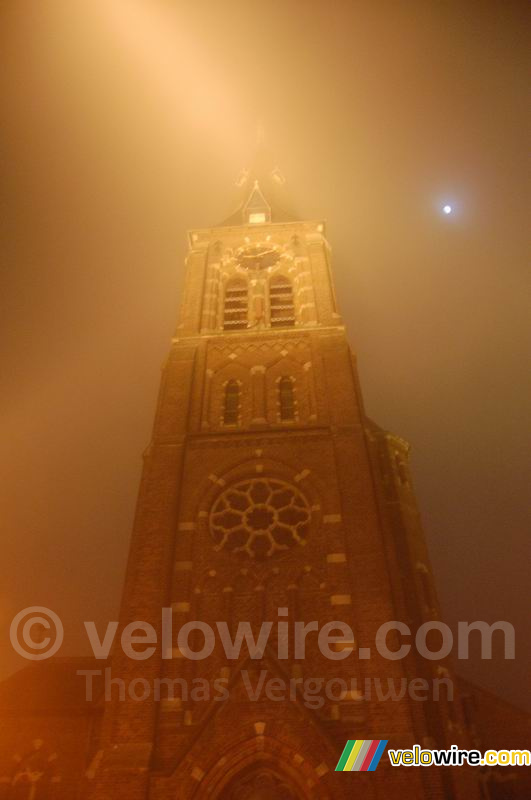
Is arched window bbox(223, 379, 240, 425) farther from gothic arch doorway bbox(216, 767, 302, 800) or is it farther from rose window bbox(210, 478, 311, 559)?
gothic arch doorway bbox(216, 767, 302, 800)

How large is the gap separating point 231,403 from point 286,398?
8.16 feet

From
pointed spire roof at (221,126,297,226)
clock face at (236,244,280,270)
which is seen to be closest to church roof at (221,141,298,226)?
pointed spire roof at (221,126,297,226)

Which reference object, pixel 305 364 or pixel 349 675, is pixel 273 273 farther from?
pixel 349 675

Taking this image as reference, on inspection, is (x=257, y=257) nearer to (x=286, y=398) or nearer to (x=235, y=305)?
(x=235, y=305)

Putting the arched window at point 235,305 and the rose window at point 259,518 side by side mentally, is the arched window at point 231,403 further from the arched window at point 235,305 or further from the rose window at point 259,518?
the arched window at point 235,305

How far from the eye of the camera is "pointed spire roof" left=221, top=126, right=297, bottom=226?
41594 millimetres

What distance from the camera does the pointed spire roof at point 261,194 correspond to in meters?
41.6

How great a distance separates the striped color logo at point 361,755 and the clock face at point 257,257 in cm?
2511

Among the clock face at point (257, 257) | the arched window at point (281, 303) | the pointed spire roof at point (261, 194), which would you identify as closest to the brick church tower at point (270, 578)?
the arched window at point (281, 303)

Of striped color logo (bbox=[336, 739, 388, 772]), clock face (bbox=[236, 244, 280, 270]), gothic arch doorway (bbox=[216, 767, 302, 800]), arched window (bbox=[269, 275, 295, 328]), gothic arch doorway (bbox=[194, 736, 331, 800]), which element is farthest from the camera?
clock face (bbox=[236, 244, 280, 270])

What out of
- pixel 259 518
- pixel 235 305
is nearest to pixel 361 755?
pixel 259 518

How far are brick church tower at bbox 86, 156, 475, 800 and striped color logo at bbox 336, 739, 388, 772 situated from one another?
174 millimetres

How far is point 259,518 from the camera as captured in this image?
71.4 ft

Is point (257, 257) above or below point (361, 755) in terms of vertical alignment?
above
